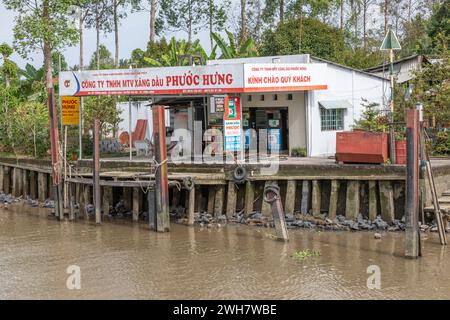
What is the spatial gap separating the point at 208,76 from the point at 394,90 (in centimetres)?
847

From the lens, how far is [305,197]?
62.7 ft

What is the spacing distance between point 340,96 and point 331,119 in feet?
3.26

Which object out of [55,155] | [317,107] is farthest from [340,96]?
[55,155]

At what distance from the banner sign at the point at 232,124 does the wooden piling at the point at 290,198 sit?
2944mm

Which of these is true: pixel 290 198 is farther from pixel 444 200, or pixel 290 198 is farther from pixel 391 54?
pixel 391 54

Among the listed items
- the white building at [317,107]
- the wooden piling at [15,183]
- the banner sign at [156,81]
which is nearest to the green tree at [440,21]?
the white building at [317,107]

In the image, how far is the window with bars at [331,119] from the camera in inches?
966

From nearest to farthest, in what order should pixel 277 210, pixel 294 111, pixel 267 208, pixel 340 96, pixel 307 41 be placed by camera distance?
pixel 277 210 → pixel 267 208 → pixel 294 111 → pixel 340 96 → pixel 307 41

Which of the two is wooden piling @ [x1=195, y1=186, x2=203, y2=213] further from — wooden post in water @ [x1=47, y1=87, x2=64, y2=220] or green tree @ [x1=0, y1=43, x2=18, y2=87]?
green tree @ [x1=0, y1=43, x2=18, y2=87]

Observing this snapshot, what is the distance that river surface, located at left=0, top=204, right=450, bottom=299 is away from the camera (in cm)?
1334

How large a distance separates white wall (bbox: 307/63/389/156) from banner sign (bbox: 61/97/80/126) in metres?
8.16

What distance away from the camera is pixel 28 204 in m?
24.6

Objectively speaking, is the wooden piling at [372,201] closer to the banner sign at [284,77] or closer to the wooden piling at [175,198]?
the banner sign at [284,77]
